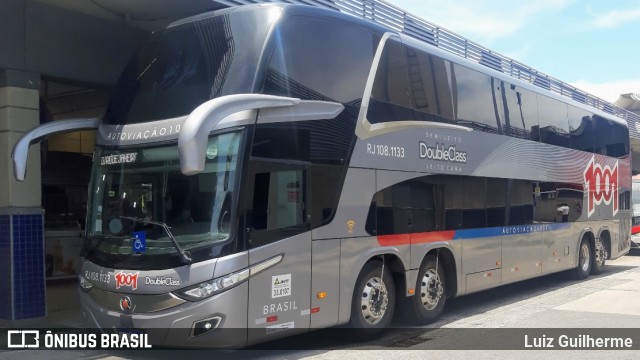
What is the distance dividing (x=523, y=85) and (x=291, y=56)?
6916 millimetres

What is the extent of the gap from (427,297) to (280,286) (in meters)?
3.39

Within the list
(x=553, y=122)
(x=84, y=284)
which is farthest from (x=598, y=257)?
(x=84, y=284)

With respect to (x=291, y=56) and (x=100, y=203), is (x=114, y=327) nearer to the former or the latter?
(x=100, y=203)

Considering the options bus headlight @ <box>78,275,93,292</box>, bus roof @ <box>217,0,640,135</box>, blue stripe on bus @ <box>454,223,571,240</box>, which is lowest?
bus headlight @ <box>78,275,93,292</box>

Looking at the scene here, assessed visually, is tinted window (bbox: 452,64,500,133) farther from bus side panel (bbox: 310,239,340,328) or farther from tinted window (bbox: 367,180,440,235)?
bus side panel (bbox: 310,239,340,328)

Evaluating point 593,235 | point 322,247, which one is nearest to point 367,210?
point 322,247

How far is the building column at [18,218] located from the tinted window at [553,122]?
988 cm

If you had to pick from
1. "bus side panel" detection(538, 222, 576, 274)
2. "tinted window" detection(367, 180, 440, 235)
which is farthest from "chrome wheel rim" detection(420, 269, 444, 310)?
"bus side panel" detection(538, 222, 576, 274)

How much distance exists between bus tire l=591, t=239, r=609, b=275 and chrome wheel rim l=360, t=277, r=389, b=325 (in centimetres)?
934

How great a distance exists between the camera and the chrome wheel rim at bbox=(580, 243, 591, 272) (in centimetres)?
1477

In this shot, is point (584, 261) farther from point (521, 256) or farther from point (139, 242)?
point (139, 242)

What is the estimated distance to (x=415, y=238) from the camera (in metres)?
8.93

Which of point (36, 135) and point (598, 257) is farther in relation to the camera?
A: point (598, 257)

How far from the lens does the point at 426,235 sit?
9164 millimetres
